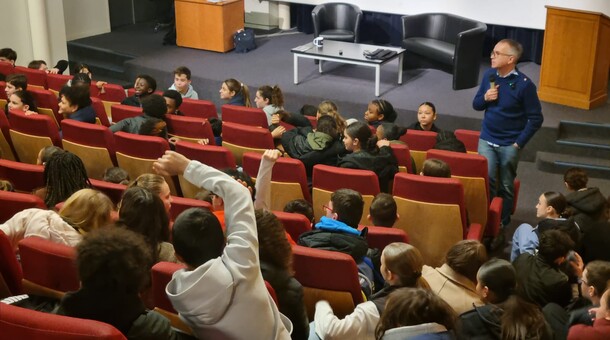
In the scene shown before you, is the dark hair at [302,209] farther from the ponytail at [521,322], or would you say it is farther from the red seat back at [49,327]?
the red seat back at [49,327]

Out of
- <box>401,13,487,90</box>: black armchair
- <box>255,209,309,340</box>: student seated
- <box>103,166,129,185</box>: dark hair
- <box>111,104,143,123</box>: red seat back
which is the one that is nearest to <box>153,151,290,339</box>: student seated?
<box>255,209,309,340</box>: student seated

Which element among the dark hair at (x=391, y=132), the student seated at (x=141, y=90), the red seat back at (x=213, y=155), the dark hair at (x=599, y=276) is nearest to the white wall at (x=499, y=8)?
the dark hair at (x=391, y=132)

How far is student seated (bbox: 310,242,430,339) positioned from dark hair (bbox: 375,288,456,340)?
0.27 m

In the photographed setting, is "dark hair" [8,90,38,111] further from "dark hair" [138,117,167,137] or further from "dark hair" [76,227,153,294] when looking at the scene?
"dark hair" [76,227,153,294]

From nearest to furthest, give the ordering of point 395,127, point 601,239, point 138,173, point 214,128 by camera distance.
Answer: point 601,239 < point 138,173 < point 395,127 < point 214,128

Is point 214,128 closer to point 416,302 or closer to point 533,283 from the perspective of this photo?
point 533,283

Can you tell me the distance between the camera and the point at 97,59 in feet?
34.8

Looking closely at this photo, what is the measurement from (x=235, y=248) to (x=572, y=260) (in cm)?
217

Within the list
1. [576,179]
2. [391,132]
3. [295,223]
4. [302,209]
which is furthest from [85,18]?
[295,223]

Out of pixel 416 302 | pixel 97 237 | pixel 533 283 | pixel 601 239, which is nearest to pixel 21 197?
pixel 97 237

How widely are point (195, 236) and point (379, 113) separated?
12.9ft

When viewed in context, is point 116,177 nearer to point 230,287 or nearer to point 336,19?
point 230,287

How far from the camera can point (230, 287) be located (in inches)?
94.0

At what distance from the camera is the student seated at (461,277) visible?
3.31 m
